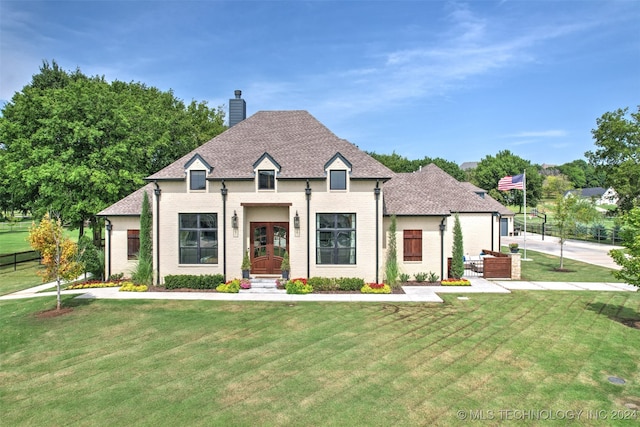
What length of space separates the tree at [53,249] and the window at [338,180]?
12263 millimetres

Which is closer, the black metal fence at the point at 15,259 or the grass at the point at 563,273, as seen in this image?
the grass at the point at 563,273

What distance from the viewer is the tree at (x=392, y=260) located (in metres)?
19.0

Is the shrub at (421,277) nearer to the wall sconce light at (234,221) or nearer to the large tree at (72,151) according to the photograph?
the wall sconce light at (234,221)

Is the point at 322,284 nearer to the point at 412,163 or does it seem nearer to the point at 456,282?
the point at 456,282

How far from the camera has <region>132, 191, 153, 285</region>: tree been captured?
63.4 feet

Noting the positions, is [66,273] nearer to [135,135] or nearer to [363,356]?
[363,356]

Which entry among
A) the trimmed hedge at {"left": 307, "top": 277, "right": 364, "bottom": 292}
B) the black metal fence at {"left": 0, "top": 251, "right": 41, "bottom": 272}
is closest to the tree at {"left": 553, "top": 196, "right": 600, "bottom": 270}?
the trimmed hedge at {"left": 307, "top": 277, "right": 364, "bottom": 292}

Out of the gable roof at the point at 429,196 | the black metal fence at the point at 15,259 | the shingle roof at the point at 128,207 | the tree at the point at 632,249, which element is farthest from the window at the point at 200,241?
the tree at the point at 632,249

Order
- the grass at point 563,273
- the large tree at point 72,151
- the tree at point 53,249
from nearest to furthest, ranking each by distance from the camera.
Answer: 1. the tree at point 53,249
2. the grass at point 563,273
3. the large tree at point 72,151

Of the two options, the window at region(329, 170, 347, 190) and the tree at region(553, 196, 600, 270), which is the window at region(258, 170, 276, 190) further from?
the tree at region(553, 196, 600, 270)

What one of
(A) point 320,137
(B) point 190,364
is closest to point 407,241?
(A) point 320,137

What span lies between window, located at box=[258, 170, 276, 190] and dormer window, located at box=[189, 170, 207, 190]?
300 cm

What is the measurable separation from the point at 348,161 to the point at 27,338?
14994 mm

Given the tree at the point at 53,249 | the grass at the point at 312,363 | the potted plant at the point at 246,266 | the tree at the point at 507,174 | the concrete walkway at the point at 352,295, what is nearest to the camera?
the grass at the point at 312,363
